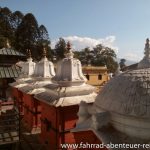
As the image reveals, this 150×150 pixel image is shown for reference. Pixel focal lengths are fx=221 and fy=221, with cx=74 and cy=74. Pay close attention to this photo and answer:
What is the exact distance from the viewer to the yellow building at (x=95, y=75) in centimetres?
4425

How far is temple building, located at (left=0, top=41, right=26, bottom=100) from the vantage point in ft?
80.2

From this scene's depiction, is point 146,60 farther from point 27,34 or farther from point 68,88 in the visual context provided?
point 27,34

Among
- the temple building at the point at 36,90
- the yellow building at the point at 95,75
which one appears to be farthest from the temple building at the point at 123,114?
the yellow building at the point at 95,75

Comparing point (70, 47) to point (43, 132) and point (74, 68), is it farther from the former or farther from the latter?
point (43, 132)

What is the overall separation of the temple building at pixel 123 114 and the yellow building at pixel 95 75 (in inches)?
1409

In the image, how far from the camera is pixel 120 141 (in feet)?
21.5

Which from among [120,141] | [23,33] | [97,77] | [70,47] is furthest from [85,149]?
[23,33]

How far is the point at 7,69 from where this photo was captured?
2539 centimetres

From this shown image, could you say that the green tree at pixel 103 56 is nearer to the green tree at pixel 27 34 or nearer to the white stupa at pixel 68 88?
the green tree at pixel 27 34

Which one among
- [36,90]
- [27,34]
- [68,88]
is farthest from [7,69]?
[27,34]

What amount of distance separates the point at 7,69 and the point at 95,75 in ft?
76.5

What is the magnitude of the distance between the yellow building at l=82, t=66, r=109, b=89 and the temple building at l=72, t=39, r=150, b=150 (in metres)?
35.8

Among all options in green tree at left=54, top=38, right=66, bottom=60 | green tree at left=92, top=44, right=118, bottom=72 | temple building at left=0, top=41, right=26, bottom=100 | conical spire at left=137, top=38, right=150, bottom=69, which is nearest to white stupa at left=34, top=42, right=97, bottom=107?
conical spire at left=137, top=38, right=150, bottom=69

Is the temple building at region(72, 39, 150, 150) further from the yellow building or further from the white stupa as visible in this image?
the yellow building
